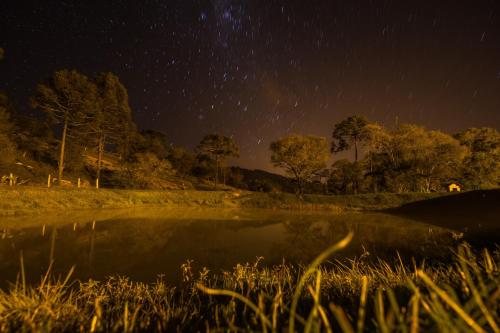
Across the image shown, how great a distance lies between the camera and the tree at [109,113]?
31741 millimetres

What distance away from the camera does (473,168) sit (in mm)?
38250

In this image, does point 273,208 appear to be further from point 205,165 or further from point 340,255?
point 205,165

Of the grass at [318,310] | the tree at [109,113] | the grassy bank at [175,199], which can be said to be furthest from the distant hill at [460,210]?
the tree at [109,113]

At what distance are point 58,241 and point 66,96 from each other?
Result: 2413cm

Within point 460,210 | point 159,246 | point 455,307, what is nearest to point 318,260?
point 455,307

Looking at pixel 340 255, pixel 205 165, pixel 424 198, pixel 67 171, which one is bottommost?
pixel 340 255

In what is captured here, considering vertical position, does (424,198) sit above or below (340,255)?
above

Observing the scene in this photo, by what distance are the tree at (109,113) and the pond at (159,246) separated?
18.9 metres

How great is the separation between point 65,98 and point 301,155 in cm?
3050

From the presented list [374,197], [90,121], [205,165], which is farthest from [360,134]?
[90,121]

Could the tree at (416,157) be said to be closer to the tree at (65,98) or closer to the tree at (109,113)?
the tree at (109,113)

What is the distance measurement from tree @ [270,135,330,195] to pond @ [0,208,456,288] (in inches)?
1063

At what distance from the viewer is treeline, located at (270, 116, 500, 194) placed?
37.1 meters

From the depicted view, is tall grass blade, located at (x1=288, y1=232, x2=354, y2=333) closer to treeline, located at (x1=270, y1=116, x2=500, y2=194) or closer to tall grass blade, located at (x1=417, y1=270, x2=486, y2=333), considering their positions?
tall grass blade, located at (x1=417, y1=270, x2=486, y2=333)
